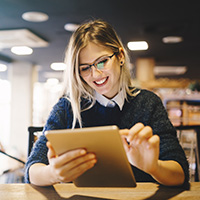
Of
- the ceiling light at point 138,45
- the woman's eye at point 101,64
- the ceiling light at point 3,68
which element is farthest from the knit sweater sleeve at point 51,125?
the ceiling light at point 3,68

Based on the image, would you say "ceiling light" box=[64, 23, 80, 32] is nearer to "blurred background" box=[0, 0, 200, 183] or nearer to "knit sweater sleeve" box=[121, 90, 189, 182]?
"blurred background" box=[0, 0, 200, 183]

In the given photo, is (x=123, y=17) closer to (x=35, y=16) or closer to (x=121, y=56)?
(x=35, y=16)

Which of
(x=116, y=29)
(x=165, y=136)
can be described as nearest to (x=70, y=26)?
(x=116, y=29)

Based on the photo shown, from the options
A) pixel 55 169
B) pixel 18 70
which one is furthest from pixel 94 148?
pixel 18 70

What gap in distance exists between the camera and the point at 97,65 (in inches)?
46.6

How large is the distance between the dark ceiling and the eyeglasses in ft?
7.79

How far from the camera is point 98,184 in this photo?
33.7 inches

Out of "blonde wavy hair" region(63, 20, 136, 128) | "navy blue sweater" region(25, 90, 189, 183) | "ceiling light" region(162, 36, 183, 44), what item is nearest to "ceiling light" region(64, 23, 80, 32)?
"ceiling light" region(162, 36, 183, 44)

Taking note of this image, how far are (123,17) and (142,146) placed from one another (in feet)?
11.4

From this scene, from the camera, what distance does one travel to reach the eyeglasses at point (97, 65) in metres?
1.18

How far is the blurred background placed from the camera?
343 centimetres

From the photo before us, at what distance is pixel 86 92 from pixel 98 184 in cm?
56

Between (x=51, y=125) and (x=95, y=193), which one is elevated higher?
(x=51, y=125)

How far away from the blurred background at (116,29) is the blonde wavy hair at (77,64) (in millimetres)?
162
